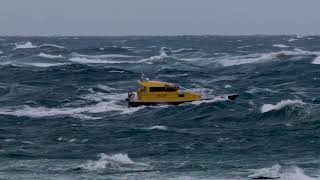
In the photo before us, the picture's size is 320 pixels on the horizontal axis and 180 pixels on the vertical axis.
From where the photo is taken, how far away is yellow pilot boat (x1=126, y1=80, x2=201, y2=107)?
69688 millimetres

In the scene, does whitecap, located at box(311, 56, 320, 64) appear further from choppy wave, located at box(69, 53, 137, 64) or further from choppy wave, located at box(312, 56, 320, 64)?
choppy wave, located at box(69, 53, 137, 64)

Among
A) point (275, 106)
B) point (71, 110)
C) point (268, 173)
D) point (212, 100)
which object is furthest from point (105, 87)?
point (268, 173)

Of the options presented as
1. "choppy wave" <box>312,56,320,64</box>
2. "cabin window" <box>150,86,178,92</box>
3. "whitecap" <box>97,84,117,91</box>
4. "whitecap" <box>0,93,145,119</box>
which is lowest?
"whitecap" <box>97,84,117,91</box>

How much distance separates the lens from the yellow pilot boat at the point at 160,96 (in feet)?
229

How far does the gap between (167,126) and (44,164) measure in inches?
651

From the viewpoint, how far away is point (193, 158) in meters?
43.7

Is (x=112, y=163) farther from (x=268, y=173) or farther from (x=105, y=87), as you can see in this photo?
(x=105, y=87)

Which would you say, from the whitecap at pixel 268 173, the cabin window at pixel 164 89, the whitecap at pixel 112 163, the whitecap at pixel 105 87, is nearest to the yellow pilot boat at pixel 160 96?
the cabin window at pixel 164 89

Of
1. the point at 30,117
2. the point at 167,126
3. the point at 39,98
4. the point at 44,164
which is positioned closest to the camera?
the point at 44,164

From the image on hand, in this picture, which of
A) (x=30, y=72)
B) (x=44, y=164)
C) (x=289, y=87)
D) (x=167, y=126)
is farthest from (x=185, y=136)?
(x=30, y=72)

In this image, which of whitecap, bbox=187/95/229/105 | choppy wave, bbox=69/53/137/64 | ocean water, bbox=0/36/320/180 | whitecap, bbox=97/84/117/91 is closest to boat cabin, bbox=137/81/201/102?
whitecap, bbox=187/95/229/105

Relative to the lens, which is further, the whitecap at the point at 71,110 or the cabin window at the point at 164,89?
the cabin window at the point at 164,89

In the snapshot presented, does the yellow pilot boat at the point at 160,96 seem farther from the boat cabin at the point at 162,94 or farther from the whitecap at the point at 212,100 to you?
the whitecap at the point at 212,100

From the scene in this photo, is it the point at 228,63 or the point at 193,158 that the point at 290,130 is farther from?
the point at 228,63
